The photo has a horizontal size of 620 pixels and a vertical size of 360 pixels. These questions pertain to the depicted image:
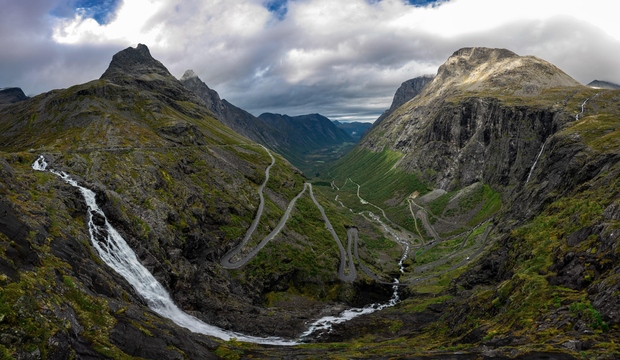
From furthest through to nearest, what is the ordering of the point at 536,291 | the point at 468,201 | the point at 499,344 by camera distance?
the point at 468,201 → the point at 536,291 → the point at 499,344

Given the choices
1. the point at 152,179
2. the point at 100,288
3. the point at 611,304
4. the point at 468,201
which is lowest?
the point at 468,201

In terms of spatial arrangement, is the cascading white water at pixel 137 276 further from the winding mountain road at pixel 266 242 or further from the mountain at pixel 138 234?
the winding mountain road at pixel 266 242

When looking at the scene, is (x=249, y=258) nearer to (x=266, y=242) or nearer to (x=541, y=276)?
(x=266, y=242)

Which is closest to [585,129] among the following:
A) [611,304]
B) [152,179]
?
[611,304]

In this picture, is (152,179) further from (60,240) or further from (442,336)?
(442,336)

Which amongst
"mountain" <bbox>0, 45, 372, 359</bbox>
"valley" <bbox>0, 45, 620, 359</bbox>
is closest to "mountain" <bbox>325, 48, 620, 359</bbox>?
"valley" <bbox>0, 45, 620, 359</bbox>

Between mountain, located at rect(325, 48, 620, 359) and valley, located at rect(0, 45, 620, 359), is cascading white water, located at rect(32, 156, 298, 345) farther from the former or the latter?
mountain, located at rect(325, 48, 620, 359)

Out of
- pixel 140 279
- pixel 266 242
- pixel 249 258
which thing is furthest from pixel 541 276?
pixel 266 242
